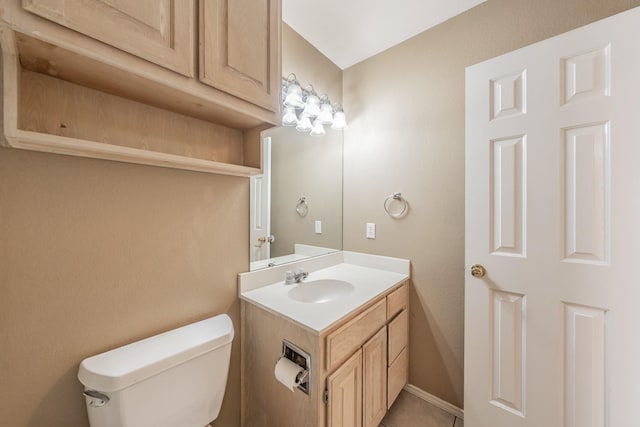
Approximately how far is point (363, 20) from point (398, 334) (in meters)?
1.97

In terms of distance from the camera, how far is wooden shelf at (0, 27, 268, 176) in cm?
58

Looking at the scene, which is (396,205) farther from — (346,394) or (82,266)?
(82,266)

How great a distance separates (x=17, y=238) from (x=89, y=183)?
0.23 metres

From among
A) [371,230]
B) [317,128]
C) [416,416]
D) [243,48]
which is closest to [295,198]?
[317,128]

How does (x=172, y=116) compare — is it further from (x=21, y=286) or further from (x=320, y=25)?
(x=320, y=25)

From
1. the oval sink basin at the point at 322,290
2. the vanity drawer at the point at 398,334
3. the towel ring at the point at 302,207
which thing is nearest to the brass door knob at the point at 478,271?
the vanity drawer at the point at 398,334

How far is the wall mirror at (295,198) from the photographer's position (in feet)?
4.51

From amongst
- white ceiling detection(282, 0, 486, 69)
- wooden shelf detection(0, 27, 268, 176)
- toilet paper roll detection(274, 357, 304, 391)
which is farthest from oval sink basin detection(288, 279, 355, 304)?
white ceiling detection(282, 0, 486, 69)

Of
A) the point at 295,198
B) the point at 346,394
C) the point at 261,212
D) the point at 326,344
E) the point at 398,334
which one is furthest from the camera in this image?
the point at 295,198

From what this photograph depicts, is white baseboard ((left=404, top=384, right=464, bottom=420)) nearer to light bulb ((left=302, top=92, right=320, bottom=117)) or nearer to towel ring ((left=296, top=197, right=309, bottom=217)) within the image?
towel ring ((left=296, top=197, right=309, bottom=217))

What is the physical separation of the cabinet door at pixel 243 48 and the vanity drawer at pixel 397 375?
1557 mm

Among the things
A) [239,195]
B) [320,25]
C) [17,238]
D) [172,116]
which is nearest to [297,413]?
[239,195]

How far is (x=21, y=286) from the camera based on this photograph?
69 centimetres

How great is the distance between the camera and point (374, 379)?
3.97ft
